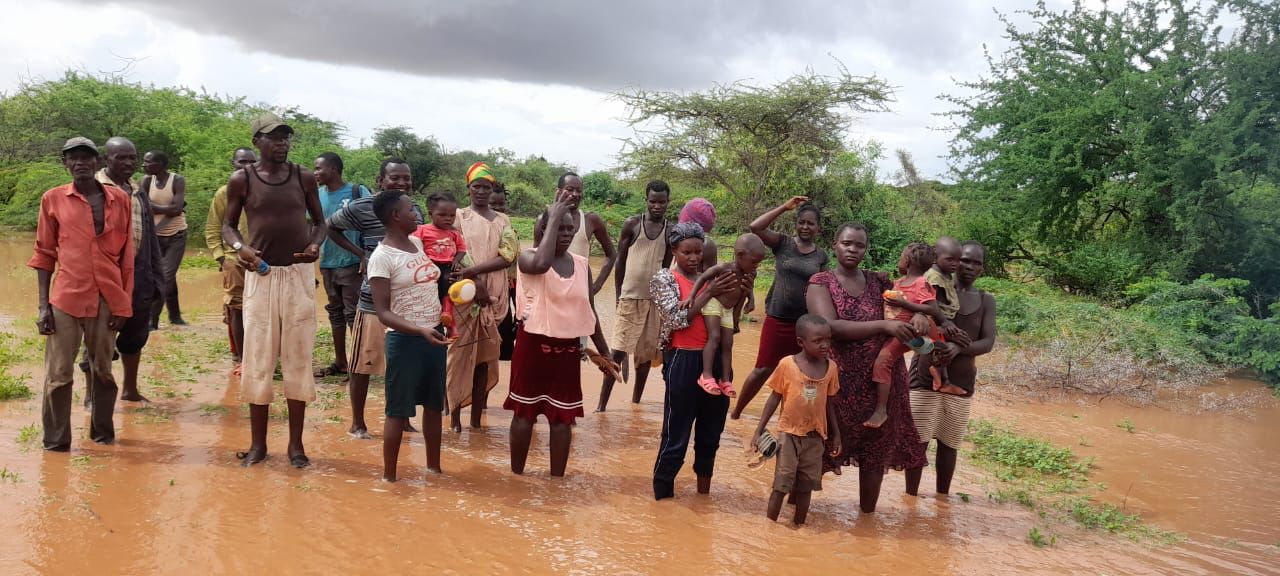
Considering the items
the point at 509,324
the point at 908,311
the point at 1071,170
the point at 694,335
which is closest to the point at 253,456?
the point at 509,324

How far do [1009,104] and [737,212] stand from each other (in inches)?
221

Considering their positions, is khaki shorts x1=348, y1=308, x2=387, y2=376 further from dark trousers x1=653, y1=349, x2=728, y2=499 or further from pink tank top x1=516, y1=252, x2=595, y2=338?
dark trousers x1=653, y1=349, x2=728, y2=499

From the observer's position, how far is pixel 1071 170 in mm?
13156

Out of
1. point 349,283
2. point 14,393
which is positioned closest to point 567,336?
point 349,283

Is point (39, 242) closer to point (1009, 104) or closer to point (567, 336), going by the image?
point (567, 336)

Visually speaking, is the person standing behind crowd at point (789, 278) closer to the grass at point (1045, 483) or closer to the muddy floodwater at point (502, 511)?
the muddy floodwater at point (502, 511)

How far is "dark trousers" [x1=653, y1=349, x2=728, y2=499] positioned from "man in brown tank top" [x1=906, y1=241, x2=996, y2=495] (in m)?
1.21

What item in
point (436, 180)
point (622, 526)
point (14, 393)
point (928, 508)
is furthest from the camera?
point (436, 180)

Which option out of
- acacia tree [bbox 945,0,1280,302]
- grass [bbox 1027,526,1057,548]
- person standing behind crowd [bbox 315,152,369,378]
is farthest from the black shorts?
acacia tree [bbox 945,0,1280,302]

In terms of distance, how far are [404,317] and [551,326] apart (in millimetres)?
810

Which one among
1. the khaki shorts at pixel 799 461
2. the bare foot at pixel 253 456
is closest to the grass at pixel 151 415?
the bare foot at pixel 253 456

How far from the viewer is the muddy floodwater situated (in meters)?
3.70

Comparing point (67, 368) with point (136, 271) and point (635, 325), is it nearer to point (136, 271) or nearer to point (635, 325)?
point (136, 271)

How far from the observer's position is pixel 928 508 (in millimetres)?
4922
